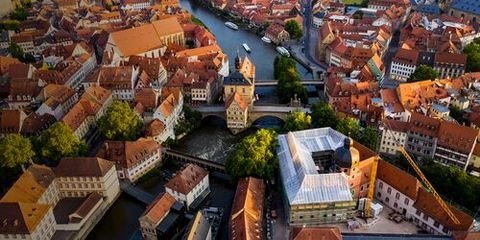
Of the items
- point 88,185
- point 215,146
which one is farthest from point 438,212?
point 88,185

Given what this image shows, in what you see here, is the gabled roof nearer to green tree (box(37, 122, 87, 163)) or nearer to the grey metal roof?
green tree (box(37, 122, 87, 163))

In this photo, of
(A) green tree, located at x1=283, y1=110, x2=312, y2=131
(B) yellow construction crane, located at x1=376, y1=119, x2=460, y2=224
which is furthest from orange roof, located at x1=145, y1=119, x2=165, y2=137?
(B) yellow construction crane, located at x1=376, y1=119, x2=460, y2=224

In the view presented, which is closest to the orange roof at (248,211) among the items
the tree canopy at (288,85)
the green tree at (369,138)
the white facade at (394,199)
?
the white facade at (394,199)

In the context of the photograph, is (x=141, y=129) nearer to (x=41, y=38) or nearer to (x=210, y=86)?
(x=210, y=86)

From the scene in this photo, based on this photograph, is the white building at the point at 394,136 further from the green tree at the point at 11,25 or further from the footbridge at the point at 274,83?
the green tree at the point at 11,25

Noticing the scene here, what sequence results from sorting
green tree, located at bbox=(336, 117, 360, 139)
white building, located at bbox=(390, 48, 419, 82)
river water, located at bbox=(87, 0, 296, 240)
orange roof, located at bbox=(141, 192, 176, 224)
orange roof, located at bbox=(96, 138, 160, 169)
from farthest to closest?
white building, located at bbox=(390, 48, 419, 82)
green tree, located at bbox=(336, 117, 360, 139)
orange roof, located at bbox=(96, 138, 160, 169)
river water, located at bbox=(87, 0, 296, 240)
orange roof, located at bbox=(141, 192, 176, 224)

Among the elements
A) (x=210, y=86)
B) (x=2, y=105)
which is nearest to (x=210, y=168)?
(x=210, y=86)

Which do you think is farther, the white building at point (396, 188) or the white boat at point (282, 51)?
the white boat at point (282, 51)
